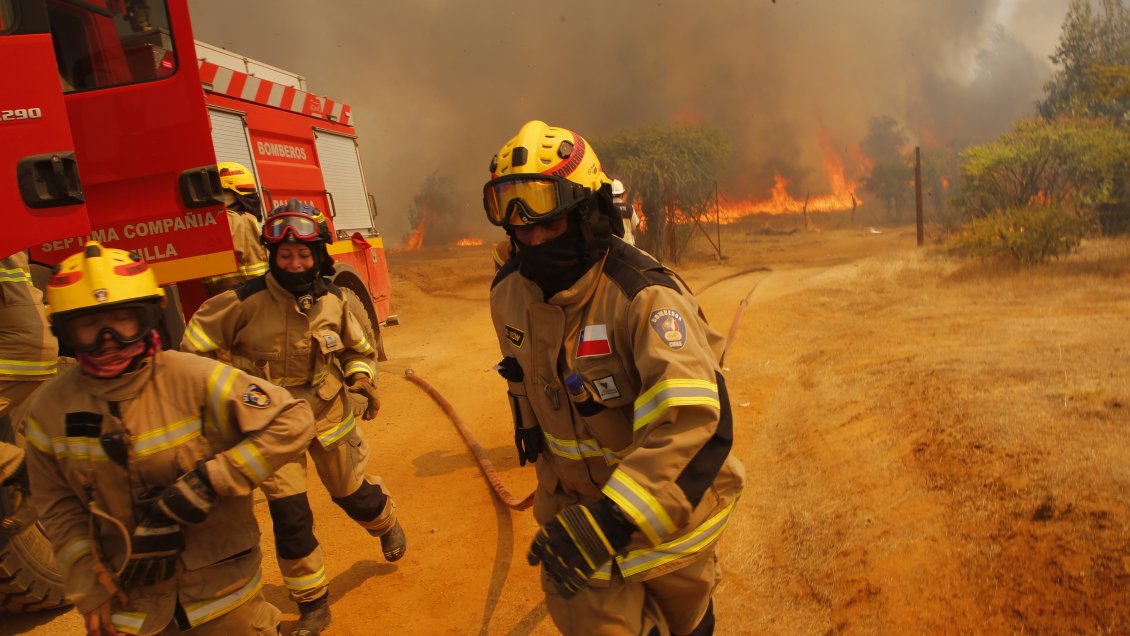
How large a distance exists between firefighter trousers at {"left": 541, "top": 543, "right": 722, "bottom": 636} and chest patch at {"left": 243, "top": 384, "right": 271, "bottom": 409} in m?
1.11

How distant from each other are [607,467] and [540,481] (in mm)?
375

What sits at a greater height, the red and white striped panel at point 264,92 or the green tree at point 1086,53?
the green tree at point 1086,53

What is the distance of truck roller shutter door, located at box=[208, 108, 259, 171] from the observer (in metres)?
6.11

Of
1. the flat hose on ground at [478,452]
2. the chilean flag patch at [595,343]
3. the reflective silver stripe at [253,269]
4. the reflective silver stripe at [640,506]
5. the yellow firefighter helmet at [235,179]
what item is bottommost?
the flat hose on ground at [478,452]

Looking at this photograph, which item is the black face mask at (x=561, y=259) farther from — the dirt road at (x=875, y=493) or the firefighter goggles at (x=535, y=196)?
the dirt road at (x=875, y=493)

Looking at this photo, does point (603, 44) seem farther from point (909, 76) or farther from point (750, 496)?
point (750, 496)

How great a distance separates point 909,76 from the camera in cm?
4350

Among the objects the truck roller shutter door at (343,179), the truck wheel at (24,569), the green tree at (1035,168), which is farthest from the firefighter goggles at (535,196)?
the green tree at (1035,168)

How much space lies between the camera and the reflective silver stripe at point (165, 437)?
2.33 metres

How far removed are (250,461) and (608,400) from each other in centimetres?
120

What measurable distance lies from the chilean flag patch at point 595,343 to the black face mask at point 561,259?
168 mm

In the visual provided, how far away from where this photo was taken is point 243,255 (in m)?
5.08

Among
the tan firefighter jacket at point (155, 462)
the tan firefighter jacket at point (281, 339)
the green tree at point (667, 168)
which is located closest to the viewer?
the tan firefighter jacket at point (155, 462)

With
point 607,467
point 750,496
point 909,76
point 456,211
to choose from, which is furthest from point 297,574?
point 909,76
